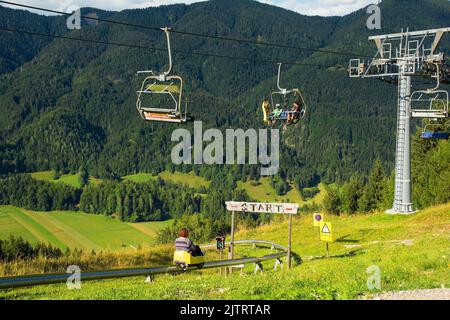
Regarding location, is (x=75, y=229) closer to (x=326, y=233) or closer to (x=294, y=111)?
(x=294, y=111)

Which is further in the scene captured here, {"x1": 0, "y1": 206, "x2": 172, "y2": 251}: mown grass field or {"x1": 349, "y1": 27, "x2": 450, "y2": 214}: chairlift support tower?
{"x1": 0, "y1": 206, "x2": 172, "y2": 251}: mown grass field

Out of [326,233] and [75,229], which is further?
[75,229]

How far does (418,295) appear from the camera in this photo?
1112 centimetres

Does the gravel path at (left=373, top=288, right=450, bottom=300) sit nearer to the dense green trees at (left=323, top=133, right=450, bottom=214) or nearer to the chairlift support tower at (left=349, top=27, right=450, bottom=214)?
the chairlift support tower at (left=349, top=27, right=450, bottom=214)

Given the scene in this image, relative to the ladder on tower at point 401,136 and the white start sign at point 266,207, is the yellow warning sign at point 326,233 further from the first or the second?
the ladder on tower at point 401,136

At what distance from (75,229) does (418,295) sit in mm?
158557

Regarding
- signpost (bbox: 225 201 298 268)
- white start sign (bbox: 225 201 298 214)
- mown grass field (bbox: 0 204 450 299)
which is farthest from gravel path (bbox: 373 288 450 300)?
white start sign (bbox: 225 201 298 214)

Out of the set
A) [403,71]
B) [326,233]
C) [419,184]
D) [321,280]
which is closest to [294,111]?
[326,233]

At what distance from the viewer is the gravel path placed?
10891mm

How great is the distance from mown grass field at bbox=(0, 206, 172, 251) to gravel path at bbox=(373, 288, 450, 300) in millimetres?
126355

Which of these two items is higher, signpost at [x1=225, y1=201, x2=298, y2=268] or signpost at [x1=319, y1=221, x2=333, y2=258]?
signpost at [x1=225, y1=201, x2=298, y2=268]

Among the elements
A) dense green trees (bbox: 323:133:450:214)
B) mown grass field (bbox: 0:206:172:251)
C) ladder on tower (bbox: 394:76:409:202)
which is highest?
ladder on tower (bbox: 394:76:409:202)

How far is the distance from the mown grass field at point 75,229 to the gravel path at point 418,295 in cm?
12635
